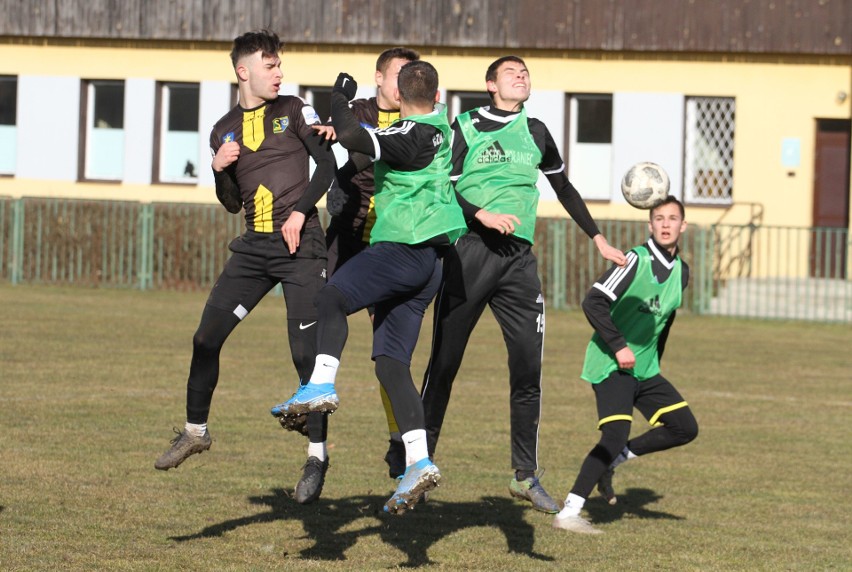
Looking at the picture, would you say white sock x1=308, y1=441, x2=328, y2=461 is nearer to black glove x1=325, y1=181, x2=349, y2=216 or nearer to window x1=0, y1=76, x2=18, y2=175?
black glove x1=325, y1=181, x2=349, y2=216

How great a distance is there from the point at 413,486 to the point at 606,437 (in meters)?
2.65

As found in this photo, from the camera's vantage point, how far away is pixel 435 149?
842 centimetres

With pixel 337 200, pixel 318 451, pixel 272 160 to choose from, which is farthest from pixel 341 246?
pixel 318 451

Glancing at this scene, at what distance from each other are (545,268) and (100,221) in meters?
8.49

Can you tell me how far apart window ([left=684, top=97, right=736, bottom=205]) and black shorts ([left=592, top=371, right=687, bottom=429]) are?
22287mm

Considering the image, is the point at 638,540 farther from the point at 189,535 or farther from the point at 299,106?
the point at 299,106

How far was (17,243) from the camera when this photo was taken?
30.0 meters

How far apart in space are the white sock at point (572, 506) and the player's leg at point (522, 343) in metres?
0.34

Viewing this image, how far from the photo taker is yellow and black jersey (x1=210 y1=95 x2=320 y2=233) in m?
9.26

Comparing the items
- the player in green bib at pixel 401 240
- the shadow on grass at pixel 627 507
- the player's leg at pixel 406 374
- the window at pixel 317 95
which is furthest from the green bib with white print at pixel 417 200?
the window at pixel 317 95

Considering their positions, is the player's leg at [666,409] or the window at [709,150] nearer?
the player's leg at [666,409]

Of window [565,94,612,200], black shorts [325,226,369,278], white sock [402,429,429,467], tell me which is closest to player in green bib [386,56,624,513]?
black shorts [325,226,369,278]

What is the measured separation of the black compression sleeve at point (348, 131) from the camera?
8.22m

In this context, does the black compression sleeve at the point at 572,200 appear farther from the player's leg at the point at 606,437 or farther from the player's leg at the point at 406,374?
the player's leg at the point at 406,374
